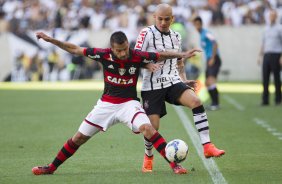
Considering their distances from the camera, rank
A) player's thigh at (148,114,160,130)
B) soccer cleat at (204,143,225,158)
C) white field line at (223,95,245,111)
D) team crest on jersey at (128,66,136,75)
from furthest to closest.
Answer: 1. white field line at (223,95,245,111)
2. player's thigh at (148,114,160,130)
3. soccer cleat at (204,143,225,158)
4. team crest on jersey at (128,66,136,75)

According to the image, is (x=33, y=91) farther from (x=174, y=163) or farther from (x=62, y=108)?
(x=174, y=163)

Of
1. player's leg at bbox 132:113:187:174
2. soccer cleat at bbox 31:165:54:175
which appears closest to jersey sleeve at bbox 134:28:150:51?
player's leg at bbox 132:113:187:174

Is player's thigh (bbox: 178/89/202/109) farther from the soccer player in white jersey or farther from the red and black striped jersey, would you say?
the red and black striped jersey

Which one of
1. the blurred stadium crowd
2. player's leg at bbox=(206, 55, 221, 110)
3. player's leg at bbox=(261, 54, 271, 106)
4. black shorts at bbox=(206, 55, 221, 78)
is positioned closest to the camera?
player's leg at bbox=(206, 55, 221, 110)

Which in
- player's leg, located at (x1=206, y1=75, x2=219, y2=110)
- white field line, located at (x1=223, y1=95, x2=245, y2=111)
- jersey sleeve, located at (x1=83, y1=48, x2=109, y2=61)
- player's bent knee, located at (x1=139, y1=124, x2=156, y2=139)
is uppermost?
jersey sleeve, located at (x1=83, y1=48, x2=109, y2=61)

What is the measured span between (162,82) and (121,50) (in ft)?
3.63

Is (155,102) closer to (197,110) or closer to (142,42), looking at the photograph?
(197,110)

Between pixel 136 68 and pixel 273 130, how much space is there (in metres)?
5.83

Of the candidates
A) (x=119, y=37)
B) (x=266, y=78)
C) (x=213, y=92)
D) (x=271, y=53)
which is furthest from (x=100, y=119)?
(x=271, y=53)

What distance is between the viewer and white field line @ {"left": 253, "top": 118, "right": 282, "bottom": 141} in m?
14.0

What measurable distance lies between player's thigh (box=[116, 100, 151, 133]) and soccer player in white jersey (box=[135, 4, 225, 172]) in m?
0.63

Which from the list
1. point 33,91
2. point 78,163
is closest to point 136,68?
point 78,163

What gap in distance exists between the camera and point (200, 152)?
1176cm

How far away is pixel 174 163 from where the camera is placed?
9.67m
